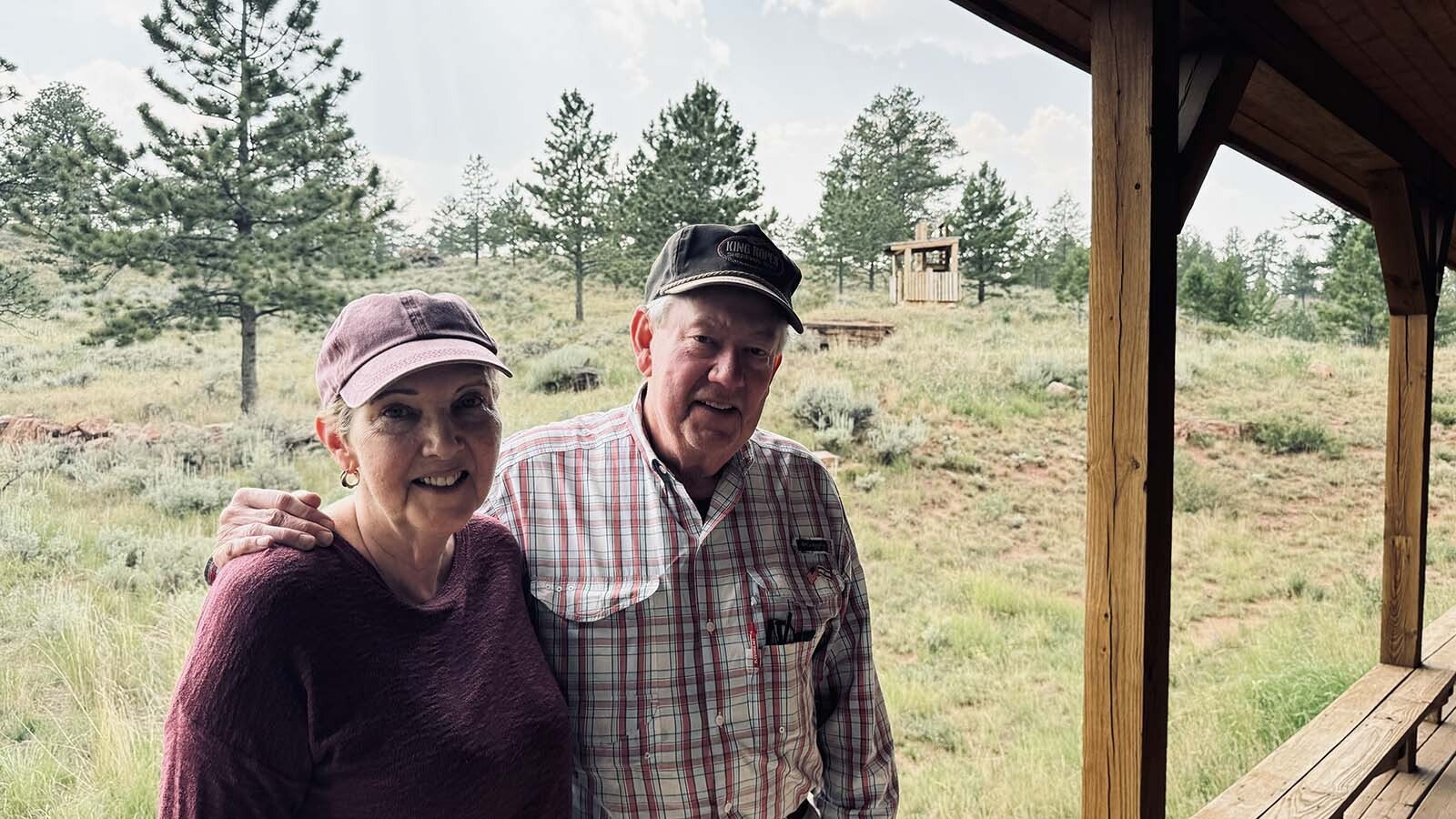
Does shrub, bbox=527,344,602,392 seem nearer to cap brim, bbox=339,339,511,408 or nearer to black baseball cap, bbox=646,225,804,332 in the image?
black baseball cap, bbox=646,225,804,332

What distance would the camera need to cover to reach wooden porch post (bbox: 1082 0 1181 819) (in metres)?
1.54

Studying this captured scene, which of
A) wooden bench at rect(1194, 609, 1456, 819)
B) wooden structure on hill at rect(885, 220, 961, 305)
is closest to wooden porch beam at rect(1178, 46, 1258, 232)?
wooden bench at rect(1194, 609, 1456, 819)

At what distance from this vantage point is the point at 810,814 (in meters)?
1.48

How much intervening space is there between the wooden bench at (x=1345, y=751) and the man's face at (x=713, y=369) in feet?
6.76

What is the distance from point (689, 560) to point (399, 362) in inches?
21.2

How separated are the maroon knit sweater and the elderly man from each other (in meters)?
0.15

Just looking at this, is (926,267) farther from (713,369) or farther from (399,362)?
(399,362)

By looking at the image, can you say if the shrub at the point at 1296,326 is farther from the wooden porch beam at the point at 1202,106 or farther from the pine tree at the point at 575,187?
the wooden porch beam at the point at 1202,106

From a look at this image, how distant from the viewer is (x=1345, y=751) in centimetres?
285

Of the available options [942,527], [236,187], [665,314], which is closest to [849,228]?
[942,527]

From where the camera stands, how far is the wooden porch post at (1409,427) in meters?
3.47

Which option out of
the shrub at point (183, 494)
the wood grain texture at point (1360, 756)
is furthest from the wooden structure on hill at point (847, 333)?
the wood grain texture at point (1360, 756)

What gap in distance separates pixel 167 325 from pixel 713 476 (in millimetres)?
8798

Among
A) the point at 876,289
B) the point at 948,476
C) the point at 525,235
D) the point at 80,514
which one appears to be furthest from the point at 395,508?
the point at 876,289
